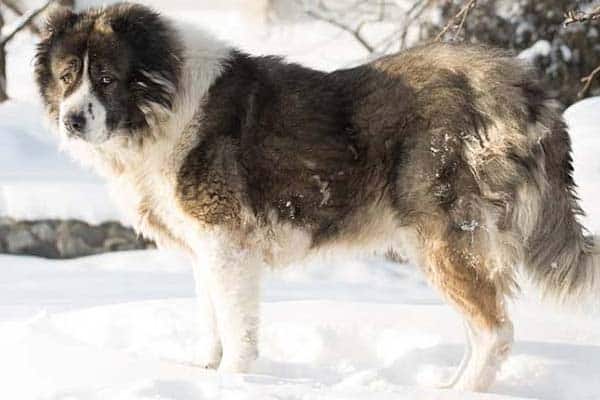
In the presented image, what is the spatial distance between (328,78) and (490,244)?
1.13 m

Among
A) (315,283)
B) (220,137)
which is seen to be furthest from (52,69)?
(315,283)

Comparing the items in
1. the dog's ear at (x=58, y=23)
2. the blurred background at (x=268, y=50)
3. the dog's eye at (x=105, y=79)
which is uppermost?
the dog's ear at (x=58, y=23)

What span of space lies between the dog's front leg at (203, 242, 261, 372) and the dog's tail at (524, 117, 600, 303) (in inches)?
50.2

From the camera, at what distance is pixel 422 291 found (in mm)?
7367

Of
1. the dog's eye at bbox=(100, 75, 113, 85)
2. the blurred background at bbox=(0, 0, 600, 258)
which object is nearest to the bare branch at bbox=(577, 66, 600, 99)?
the blurred background at bbox=(0, 0, 600, 258)

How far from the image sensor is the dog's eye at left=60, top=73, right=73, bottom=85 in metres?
4.21

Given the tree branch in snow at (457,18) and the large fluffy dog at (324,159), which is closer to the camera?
the large fluffy dog at (324,159)

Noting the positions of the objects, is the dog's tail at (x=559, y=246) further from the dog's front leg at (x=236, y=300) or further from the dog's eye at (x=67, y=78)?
the dog's eye at (x=67, y=78)

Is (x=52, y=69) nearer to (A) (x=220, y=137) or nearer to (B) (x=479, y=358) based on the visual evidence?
(A) (x=220, y=137)

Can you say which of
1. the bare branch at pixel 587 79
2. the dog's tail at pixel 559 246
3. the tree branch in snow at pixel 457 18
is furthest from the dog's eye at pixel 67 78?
the bare branch at pixel 587 79

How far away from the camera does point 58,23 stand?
4355 mm

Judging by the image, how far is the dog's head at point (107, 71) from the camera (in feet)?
13.6

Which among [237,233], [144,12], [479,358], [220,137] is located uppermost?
[144,12]

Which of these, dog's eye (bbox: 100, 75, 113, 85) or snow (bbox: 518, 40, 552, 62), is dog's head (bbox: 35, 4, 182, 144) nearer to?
dog's eye (bbox: 100, 75, 113, 85)
